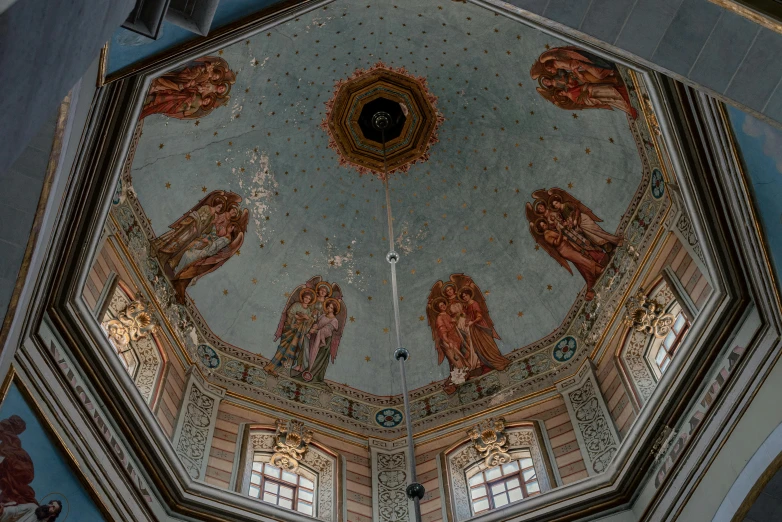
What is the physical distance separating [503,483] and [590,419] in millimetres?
1683

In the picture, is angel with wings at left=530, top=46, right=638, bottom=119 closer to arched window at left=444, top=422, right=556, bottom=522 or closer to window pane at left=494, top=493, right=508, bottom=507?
arched window at left=444, top=422, right=556, bottom=522

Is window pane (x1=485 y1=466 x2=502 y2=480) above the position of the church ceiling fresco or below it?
below

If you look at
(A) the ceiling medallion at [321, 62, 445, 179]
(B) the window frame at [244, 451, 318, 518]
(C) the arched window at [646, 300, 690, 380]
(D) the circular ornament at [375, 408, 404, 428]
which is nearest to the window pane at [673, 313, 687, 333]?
(C) the arched window at [646, 300, 690, 380]

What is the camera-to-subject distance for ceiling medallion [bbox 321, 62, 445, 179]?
53.3 ft

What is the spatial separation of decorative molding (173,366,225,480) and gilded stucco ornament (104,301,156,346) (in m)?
1.17

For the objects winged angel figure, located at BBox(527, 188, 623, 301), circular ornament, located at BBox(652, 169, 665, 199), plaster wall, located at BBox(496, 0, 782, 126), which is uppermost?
winged angel figure, located at BBox(527, 188, 623, 301)

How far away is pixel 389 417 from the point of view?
14469 mm

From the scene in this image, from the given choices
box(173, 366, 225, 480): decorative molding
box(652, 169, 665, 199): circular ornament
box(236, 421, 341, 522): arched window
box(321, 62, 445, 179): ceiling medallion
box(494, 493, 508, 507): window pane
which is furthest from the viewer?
box(321, 62, 445, 179): ceiling medallion

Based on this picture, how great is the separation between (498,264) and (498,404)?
3155 millimetres

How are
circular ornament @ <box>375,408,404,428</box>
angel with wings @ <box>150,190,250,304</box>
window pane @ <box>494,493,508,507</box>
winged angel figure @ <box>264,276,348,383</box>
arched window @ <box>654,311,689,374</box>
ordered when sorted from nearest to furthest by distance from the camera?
arched window @ <box>654,311,689,374</box>
window pane @ <box>494,493,508,507</box>
angel with wings @ <box>150,190,250,304</box>
circular ornament @ <box>375,408,404,428</box>
winged angel figure @ <box>264,276,348,383</box>

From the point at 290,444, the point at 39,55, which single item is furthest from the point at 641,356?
the point at 39,55

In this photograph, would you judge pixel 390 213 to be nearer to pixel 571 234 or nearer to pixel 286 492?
pixel 571 234

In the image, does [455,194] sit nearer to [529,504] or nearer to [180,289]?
[180,289]

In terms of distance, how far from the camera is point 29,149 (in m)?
6.67
